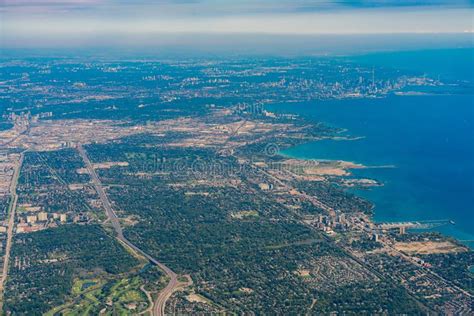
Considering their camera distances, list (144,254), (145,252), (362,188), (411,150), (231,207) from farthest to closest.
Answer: (411,150), (362,188), (231,207), (145,252), (144,254)

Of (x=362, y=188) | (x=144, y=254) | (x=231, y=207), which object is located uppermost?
(x=231, y=207)

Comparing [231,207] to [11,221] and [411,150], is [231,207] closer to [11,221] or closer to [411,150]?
[11,221]

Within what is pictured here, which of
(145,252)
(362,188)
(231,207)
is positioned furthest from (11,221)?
(362,188)

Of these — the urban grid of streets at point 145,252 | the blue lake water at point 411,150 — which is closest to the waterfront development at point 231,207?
the urban grid of streets at point 145,252

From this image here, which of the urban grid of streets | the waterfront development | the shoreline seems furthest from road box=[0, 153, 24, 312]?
the shoreline

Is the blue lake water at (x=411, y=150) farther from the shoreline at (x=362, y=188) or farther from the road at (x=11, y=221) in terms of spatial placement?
the road at (x=11, y=221)

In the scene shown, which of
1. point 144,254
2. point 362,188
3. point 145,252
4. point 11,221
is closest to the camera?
point 144,254

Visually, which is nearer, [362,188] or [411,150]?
[362,188]
